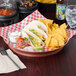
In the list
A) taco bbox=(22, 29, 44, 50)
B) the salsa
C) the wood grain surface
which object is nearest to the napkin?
the wood grain surface

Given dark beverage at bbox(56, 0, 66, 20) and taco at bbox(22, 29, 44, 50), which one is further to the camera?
dark beverage at bbox(56, 0, 66, 20)

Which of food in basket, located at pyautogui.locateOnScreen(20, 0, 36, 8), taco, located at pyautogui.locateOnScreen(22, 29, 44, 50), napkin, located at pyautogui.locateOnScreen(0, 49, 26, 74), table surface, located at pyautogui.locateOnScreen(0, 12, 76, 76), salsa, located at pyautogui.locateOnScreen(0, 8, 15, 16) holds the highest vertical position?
food in basket, located at pyautogui.locateOnScreen(20, 0, 36, 8)

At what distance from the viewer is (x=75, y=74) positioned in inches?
42.8

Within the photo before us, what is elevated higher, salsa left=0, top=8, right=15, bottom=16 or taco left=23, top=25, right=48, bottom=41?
salsa left=0, top=8, right=15, bottom=16

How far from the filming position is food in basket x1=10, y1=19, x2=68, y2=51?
1214mm

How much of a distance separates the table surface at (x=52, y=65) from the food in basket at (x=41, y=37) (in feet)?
0.26

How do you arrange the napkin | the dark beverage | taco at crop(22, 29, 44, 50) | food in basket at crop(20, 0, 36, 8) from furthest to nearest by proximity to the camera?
1. food in basket at crop(20, 0, 36, 8)
2. the dark beverage
3. taco at crop(22, 29, 44, 50)
4. the napkin

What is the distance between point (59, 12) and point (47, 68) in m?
0.78

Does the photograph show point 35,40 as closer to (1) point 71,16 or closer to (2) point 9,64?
(2) point 9,64

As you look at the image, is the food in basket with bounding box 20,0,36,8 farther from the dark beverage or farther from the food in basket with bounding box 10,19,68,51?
the food in basket with bounding box 10,19,68,51

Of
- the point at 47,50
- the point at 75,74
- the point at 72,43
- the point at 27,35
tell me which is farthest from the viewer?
the point at 72,43

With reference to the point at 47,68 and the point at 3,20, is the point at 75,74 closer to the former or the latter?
the point at 47,68

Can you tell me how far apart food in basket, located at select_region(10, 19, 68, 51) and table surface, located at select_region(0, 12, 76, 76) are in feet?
0.26

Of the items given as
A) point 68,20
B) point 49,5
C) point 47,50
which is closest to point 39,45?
point 47,50
